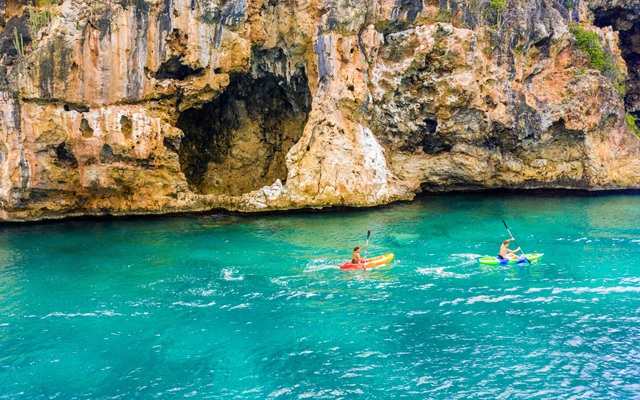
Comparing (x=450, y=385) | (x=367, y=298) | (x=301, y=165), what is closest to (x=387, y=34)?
(x=301, y=165)

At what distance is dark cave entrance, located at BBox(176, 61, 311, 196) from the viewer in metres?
35.0

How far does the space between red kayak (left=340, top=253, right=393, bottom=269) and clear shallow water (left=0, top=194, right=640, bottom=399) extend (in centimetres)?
42

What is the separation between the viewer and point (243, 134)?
36.4 m

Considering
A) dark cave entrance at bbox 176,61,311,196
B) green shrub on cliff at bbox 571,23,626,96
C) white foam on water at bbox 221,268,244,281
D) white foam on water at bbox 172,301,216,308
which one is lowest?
white foam on water at bbox 172,301,216,308

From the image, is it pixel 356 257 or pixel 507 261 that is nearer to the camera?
pixel 356 257

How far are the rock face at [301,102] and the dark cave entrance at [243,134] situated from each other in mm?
97

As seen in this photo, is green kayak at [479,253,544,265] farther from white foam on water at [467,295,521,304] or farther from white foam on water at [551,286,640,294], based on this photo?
white foam on water at [467,295,521,304]

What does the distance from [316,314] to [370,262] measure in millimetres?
5106

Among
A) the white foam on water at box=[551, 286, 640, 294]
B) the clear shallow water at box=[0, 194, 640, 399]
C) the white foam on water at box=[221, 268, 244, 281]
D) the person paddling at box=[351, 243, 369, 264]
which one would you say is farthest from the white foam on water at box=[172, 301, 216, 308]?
the white foam on water at box=[551, 286, 640, 294]

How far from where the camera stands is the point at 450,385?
39.4ft

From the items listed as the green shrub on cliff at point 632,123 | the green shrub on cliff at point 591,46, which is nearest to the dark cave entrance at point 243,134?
the green shrub on cliff at point 591,46

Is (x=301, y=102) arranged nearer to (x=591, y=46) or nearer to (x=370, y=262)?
(x=370, y=262)

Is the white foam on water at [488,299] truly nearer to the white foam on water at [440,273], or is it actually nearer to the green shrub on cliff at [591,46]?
the white foam on water at [440,273]

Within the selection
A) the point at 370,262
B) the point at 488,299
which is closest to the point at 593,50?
the point at 370,262
